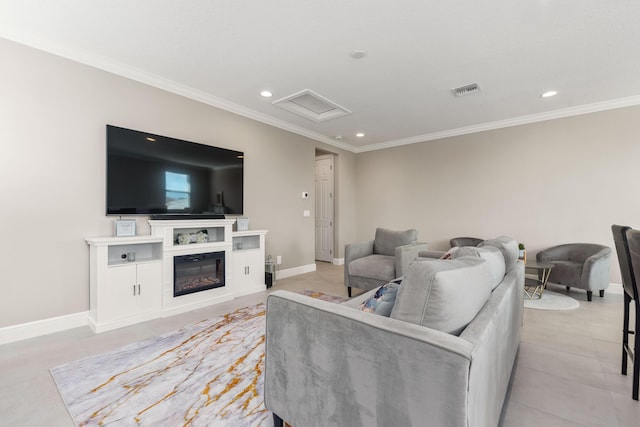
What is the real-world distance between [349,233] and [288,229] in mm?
1985

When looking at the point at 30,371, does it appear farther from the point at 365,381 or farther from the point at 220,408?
the point at 365,381

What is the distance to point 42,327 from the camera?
261 centimetres

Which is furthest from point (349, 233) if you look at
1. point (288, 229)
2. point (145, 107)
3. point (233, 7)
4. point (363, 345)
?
point (363, 345)

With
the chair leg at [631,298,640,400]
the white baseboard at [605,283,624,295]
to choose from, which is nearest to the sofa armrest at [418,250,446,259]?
the chair leg at [631,298,640,400]

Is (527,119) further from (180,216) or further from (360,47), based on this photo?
(180,216)

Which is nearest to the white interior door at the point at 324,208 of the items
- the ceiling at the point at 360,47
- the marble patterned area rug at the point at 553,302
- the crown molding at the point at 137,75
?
the crown molding at the point at 137,75

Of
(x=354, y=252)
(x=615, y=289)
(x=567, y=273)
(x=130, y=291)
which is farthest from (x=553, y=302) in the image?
(x=130, y=291)

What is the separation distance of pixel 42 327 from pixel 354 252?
11.1 ft

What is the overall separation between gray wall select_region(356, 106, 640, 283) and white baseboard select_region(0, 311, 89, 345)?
205 inches

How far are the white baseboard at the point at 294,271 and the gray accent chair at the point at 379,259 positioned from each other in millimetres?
1463

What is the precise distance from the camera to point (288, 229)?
5.02 meters

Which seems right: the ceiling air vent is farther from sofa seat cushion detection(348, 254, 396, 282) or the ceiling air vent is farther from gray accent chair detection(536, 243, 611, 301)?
gray accent chair detection(536, 243, 611, 301)

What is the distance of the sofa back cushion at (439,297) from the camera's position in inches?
43.1

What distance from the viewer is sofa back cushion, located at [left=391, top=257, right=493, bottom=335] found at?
109 centimetres
